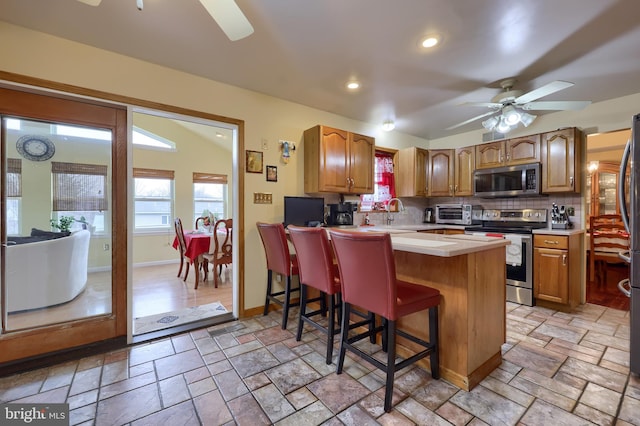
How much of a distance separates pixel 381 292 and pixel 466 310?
1.94ft

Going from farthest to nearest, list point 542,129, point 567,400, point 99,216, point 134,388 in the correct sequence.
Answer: point 542,129, point 99,216, point 134,388, point 567,400

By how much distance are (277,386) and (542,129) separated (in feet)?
14.9

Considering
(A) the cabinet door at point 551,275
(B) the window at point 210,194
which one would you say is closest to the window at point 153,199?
(B) the window at point 210,194

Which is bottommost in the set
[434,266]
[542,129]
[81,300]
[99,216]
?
[81,300]

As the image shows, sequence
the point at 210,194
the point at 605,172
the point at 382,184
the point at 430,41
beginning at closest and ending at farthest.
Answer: the point at 430,41, the point at 382,184, the point at 605,172, the point at 210,194

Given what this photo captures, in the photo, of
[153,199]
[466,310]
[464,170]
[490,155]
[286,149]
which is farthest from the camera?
[153,199]

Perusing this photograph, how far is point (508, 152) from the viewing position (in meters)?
3.93

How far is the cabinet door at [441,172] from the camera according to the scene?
455 centimetres

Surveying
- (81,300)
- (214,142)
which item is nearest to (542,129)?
(81,300)

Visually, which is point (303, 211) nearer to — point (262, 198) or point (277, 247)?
point (262, 198)

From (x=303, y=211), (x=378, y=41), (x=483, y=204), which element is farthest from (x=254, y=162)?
(x=483, y=204)

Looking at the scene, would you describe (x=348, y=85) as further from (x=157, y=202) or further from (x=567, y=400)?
(x=157, y=202)

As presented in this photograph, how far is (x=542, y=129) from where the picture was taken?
12.6ft

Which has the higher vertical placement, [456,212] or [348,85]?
[348,85]
